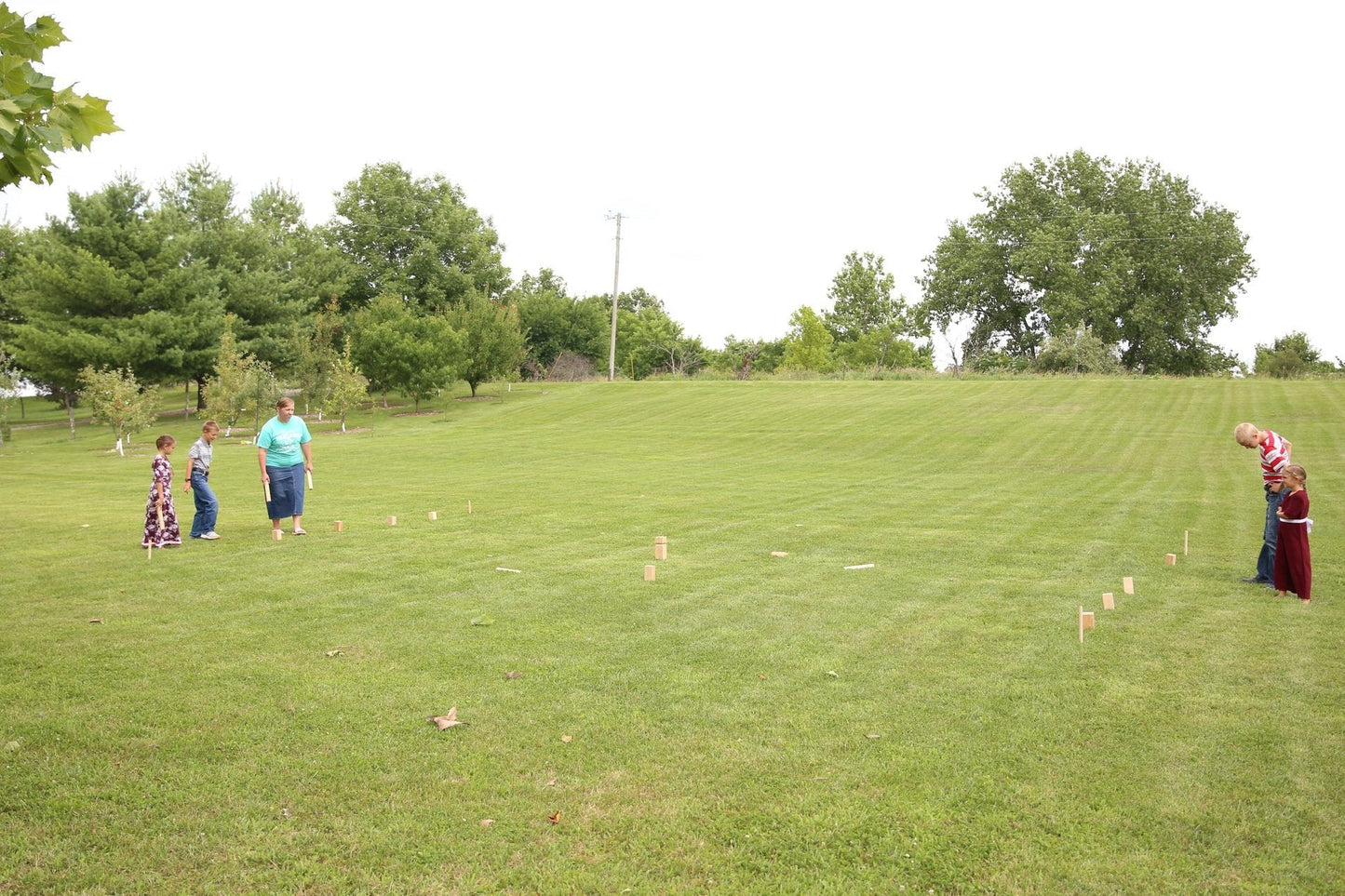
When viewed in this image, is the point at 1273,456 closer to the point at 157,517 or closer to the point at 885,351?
the point at 157,517

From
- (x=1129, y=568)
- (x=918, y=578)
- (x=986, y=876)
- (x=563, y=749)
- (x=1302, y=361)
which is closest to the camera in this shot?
(x=986, y=876)

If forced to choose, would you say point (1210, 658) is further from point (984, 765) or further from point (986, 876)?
point (986, 876)

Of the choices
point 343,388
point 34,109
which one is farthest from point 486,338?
point 34,109

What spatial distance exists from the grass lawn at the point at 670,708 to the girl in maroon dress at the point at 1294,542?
23 centimetres

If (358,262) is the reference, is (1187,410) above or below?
below

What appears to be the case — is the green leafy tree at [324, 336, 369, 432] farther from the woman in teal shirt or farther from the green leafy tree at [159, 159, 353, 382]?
the woman in teal shirt

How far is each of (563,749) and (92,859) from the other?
229cm

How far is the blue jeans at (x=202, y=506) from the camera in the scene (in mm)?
13016

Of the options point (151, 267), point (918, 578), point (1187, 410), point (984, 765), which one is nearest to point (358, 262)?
point (151, 267)

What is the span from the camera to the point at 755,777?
16.3ft

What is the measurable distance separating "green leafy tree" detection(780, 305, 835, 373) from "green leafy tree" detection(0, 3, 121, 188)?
218 ft

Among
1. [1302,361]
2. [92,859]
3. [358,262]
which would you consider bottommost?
[92,859]

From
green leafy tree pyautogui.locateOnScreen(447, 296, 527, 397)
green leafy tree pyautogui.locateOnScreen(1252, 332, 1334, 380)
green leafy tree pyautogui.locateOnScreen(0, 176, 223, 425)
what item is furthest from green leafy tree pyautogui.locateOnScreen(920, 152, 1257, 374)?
green leafy tree pyautogui.locateOnScreen(0, 176, 223, 425)

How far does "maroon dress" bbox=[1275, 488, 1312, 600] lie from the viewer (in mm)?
9234
